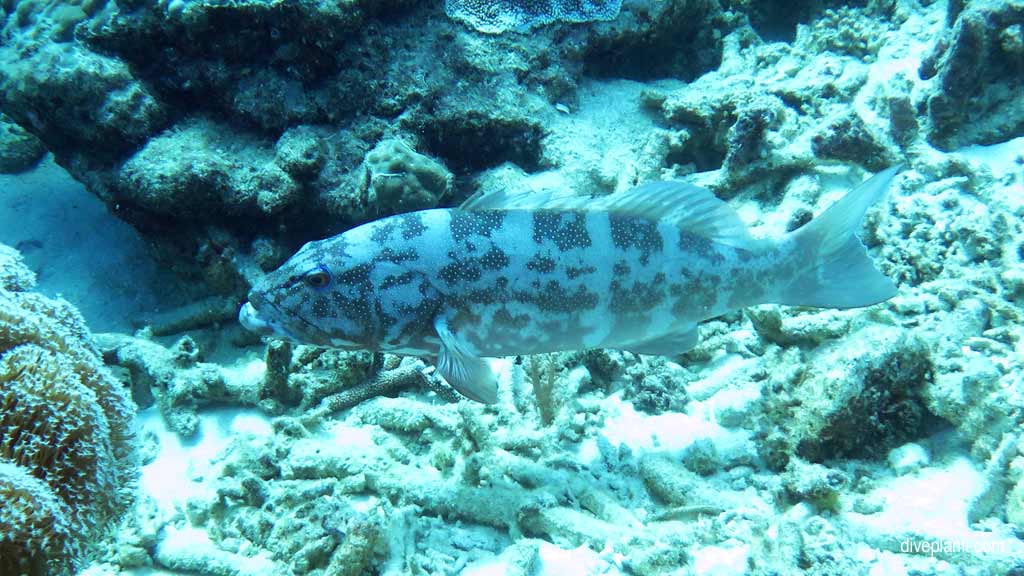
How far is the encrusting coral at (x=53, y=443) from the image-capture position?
2.67 metres

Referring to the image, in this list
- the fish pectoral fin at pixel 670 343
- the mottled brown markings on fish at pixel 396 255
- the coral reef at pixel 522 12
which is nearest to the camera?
the mottled brown markings on fish at pixel 396 255

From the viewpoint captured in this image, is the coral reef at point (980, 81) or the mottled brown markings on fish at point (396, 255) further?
the coral reef at point (980, 81)

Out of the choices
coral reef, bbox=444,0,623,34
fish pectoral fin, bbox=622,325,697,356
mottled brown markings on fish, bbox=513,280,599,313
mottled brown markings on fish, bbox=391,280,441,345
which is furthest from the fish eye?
coral reef, bbox=444,0,623,34

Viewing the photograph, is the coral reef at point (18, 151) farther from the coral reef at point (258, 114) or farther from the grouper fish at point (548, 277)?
the grouper fish at point (548, 277)

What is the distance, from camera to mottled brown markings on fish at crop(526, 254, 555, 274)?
3549 millimetres

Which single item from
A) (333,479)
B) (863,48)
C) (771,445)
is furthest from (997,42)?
(333,479)

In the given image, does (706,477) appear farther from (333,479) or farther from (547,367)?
(333,479)

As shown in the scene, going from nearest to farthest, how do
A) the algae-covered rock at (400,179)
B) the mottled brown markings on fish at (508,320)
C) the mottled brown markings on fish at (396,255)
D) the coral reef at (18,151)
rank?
the mottled brown markings on fish at (396,255) → the mottled brown markings on fish at (508,320) → the algae-covered rock at (400,179) → the coral reef at (18,151)

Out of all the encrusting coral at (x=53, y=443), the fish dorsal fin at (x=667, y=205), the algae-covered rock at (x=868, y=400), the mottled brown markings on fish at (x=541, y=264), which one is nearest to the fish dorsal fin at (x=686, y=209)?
the fish dorsal fin at (x=667, y=205)

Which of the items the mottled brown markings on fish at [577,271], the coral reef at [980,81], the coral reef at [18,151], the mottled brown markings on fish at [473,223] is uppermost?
the coral reef at [980,81]

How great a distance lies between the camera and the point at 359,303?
3361 millimetres

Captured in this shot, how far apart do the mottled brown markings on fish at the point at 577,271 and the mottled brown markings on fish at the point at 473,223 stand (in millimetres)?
531

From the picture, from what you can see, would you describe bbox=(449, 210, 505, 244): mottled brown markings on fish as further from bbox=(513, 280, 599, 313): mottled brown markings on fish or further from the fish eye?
the fish eye

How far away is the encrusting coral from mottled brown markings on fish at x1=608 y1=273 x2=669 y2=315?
318cm
